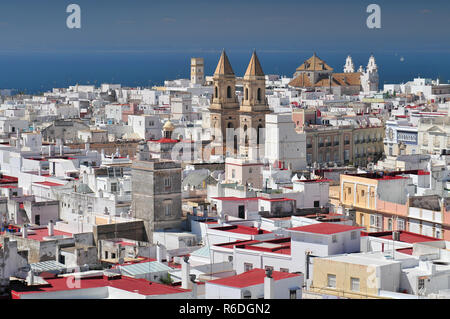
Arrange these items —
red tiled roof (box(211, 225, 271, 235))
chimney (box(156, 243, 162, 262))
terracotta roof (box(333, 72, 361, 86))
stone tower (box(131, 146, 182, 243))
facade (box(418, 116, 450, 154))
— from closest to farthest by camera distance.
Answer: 1. chimney (box(156, 243, 162, 262))
2. red tiled roof (box(211, 225, 271, 235))
3. stone tower (box(131, 146, 182, 243))
4. facade (box(418, 116, 450, 154))
5. terracotta roof (box(333, 72, 361, 86))

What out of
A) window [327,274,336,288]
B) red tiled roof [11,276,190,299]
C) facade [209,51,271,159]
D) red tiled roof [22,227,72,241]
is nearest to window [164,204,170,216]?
red tiled roof [22,227,72,241]

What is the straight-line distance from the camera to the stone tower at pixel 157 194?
114 feet

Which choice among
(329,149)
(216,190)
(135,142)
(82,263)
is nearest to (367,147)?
(329,149)

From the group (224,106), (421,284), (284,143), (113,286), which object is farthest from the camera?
(224,106)

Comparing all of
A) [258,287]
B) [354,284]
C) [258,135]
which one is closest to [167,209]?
[354,284]

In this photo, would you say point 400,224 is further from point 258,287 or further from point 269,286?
point 269,286

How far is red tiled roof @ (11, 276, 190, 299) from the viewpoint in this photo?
860 inches

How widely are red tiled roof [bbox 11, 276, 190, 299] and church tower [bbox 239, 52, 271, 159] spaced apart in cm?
3539

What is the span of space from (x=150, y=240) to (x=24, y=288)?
12.2 meters

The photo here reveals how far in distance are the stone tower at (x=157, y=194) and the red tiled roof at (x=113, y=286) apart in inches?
399

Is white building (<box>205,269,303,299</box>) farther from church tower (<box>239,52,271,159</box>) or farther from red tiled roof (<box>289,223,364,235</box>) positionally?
church tower (<box>239,52,271,159</box>)

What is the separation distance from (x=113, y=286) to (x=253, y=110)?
126 feet

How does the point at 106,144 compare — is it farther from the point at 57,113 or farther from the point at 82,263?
the point at 82,263

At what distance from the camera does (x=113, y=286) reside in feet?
73.4
